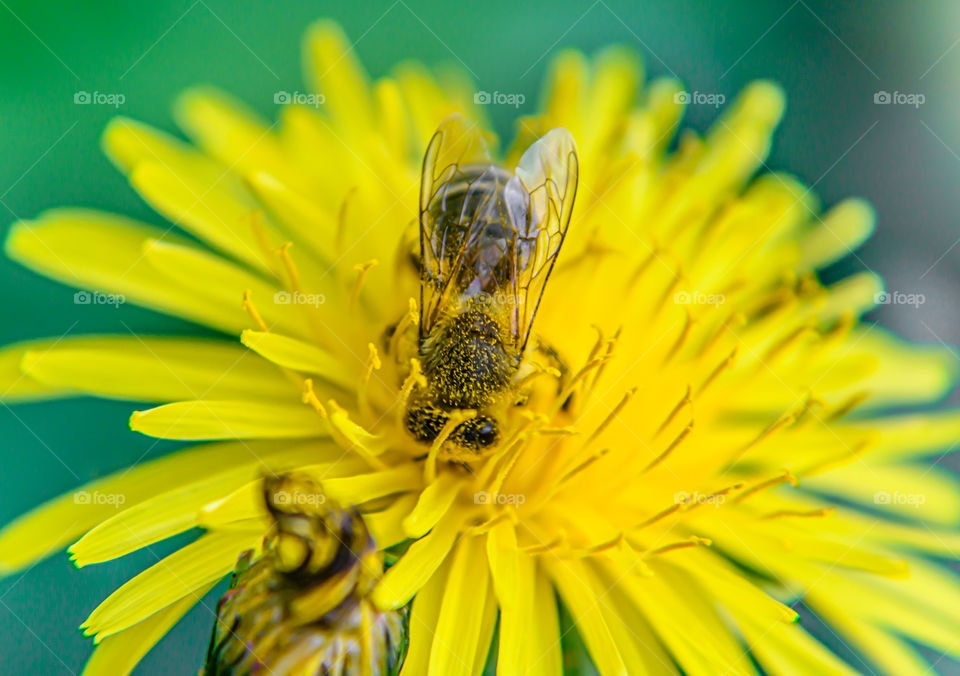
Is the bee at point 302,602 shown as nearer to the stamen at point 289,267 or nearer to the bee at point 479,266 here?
the bee at point 479,266

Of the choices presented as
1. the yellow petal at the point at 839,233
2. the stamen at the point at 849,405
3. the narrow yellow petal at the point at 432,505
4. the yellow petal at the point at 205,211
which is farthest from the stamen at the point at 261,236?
the yellow petal at the point at 839,233

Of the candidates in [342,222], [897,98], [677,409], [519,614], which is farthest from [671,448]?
[897,98]

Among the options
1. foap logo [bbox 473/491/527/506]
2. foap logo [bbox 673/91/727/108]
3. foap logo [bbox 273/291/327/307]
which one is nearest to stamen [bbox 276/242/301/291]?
foap logo [bbox 273/291/327/307]

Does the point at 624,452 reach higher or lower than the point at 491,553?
higher

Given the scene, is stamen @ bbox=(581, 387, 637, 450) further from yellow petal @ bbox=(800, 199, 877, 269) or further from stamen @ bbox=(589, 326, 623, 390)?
yellow petal @ bbox=(800, 199, 877, 269)

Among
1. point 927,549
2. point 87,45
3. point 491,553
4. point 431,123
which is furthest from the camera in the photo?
point 431,123

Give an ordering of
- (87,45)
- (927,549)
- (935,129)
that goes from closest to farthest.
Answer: (927,549), (87,45), (935,129)

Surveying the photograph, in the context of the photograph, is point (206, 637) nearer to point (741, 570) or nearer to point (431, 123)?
point (741, 570)

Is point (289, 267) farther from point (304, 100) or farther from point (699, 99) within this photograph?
point (699, 99)

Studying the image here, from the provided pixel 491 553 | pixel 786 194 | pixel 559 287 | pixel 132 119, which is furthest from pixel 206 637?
pixel 786 194
